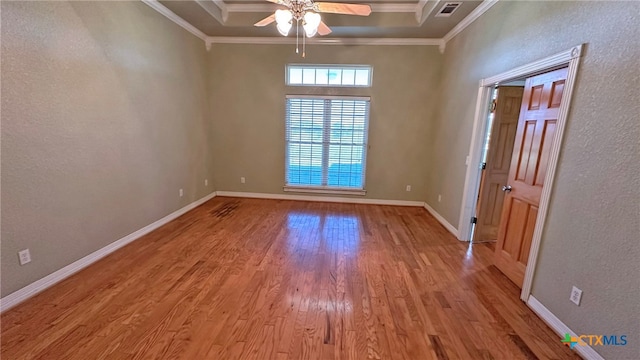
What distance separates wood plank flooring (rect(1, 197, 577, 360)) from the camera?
170cm

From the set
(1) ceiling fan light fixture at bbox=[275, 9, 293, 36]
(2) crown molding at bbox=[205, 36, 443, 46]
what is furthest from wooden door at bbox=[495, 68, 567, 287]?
(2) crown molding at bbox=[205, 36, 443, 46]

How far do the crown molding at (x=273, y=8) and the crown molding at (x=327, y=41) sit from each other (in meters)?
0.64

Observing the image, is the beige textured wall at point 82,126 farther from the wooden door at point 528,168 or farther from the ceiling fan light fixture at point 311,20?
the wooden door at point 528,168

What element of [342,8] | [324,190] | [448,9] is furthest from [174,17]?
[448,9]

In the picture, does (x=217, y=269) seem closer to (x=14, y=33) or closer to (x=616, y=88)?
(x=14, y=33)

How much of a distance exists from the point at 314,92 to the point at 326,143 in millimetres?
987

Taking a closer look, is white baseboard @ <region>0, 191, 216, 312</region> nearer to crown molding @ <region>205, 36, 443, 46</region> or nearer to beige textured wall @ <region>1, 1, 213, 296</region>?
beige textured wall @ <region>1, 1, 213, 296</region>

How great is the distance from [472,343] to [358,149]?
3.63 m

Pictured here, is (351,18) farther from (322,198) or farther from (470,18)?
(322,198)

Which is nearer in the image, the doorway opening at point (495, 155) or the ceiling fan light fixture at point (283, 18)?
the ceiling fan light fixture at point (283, 18)

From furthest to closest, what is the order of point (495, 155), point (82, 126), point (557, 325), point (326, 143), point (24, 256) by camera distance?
point (326, 143) → point (495, 155) → point (82, 126) → point (24, 256) → point (557, 325)

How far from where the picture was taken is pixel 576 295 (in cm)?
176

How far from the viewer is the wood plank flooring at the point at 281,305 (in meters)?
1.70

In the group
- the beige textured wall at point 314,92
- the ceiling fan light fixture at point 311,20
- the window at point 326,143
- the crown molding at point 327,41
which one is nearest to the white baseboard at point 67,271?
the beige textured wall at point 314,92
